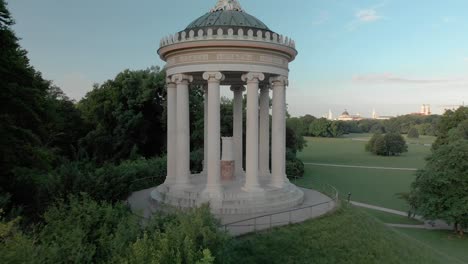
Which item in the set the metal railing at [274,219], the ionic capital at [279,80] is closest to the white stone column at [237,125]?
the ionic capital at [279,80]

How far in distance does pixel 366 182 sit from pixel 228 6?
3892 cm

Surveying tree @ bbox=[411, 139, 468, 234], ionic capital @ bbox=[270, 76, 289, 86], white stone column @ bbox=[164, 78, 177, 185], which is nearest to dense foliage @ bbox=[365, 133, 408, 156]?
tree @ bbox=[411, 139, 468, 234]

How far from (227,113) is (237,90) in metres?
25.4

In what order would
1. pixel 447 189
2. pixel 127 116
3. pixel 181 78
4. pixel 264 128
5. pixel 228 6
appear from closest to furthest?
pixel 181 78, pixel 228 6, pixel 264 128, pixel 447 189, pixel 127 116

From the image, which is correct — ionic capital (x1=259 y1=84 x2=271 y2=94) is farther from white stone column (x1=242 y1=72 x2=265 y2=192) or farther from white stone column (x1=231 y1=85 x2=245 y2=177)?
white stone column (x1=242 y1=72 x2=265 y2=192)

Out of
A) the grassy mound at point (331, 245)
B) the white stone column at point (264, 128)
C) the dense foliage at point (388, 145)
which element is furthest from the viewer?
the dense foliage at point (388, 145)

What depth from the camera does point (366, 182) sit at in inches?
2035

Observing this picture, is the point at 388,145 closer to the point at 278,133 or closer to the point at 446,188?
the point at 446,188

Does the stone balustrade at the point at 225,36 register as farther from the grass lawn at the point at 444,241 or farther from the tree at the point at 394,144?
the tree at the point at 394,144

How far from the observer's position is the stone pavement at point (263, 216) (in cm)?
1535

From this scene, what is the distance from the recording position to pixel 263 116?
24.0 m

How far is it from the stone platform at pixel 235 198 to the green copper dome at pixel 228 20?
886 cm

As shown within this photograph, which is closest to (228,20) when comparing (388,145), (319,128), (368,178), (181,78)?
(181,78)

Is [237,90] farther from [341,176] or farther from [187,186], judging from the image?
[341,176]
